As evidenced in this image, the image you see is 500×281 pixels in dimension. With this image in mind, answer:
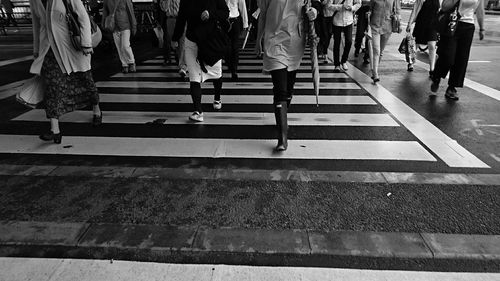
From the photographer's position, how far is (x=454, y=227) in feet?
9.50

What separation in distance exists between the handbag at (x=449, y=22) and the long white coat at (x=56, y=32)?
213 inches

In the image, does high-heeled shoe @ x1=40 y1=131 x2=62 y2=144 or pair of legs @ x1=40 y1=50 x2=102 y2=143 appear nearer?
pair of legs @ x1=40 y1=50 x2=102 y2=143

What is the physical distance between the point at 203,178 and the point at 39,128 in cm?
305

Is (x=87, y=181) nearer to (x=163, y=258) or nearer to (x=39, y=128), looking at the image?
(x=163, y=258)

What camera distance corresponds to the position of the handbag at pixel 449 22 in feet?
19.9

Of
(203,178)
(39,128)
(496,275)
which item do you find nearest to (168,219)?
(203,178)

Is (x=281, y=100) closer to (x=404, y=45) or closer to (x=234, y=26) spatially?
(x=234, y=26)

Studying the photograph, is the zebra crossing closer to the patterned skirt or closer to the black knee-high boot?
the black knee-high boot

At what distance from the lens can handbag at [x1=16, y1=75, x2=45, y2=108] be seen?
4.51 m

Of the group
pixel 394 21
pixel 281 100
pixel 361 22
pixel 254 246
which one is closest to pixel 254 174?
pixel 281 100

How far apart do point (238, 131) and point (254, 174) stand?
1437mm

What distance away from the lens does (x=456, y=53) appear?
631 centimetres

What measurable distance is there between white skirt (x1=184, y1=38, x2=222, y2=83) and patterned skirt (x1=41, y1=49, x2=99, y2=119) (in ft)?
4.33

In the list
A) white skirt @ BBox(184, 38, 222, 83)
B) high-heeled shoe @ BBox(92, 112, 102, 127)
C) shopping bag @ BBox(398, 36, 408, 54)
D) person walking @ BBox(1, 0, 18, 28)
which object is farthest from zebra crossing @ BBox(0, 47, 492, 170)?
person walking @ BBox(1, 0, 18, 28)
